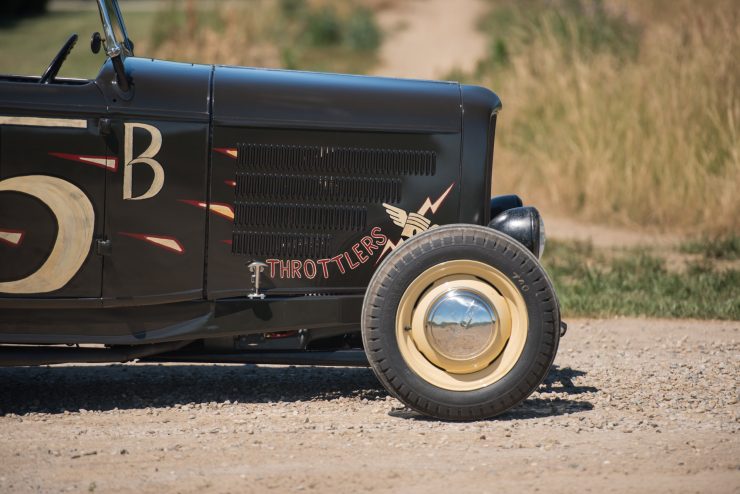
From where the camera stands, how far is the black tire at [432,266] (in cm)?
479

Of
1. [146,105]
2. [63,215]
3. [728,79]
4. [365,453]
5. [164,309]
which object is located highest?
[728,79]

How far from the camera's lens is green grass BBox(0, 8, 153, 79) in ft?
71.9

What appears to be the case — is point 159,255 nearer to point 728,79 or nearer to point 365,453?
point 365,453

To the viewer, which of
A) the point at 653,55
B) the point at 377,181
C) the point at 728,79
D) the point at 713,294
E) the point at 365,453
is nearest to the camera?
the point at 365,453

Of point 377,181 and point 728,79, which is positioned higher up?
point 728,79

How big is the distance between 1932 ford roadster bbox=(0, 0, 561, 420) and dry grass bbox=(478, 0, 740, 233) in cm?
722

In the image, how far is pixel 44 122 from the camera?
4824mm

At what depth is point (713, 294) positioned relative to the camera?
8336mm

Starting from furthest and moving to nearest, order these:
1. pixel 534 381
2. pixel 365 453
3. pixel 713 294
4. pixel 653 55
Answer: pixel 653 55
pixel 713 294
pixel 534 381
pixel 365 453

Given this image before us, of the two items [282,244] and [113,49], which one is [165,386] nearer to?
[282,244]

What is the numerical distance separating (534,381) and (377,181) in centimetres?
123

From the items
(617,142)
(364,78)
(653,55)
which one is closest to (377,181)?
(364,78)

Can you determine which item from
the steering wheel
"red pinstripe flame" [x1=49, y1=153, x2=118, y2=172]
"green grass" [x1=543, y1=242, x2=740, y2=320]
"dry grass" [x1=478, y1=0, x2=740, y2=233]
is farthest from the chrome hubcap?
"dry grass" [x1=478, y1=0, x2=740, y2=233]

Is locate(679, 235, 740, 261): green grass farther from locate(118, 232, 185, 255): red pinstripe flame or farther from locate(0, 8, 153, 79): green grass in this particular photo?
locate(0, 8, 153, 79): green grass
